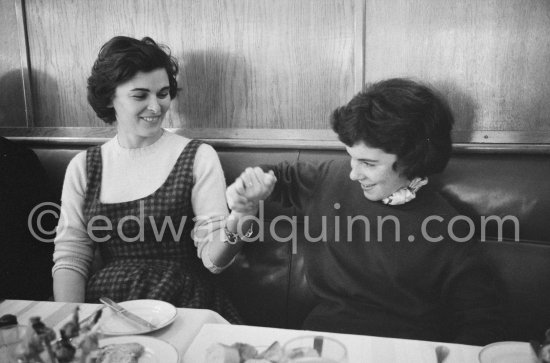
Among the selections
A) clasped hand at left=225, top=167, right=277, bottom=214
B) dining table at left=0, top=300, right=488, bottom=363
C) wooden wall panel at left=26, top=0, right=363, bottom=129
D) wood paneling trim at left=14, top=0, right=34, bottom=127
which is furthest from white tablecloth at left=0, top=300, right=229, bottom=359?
wood paneling trim at left=14, top=0, right=34, bottom=127

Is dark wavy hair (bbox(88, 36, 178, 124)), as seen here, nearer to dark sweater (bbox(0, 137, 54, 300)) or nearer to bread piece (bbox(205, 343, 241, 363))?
dark sweater (bbox(0, 137, 54, 300))

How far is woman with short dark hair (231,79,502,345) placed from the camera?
4.32ft

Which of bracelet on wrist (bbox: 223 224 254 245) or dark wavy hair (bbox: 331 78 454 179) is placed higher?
dark wavy hair (bbox: 331 78 454 179)

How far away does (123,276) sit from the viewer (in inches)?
59.9

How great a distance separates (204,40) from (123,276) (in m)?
1.02

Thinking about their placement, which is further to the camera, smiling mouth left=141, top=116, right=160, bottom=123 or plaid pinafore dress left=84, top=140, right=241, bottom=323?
smiling mouth left=141, top=116, right=160, bottom=123

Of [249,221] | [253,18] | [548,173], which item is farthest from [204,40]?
[548,173]

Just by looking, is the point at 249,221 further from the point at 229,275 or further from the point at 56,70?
the point at 56,70

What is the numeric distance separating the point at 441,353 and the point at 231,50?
4.81 feet

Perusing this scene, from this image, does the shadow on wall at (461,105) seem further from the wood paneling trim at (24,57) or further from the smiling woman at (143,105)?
the wood paneling trim at (24,57)

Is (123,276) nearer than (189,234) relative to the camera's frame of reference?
Yes

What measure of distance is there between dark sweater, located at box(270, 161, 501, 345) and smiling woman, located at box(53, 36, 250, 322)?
1.16 ft
